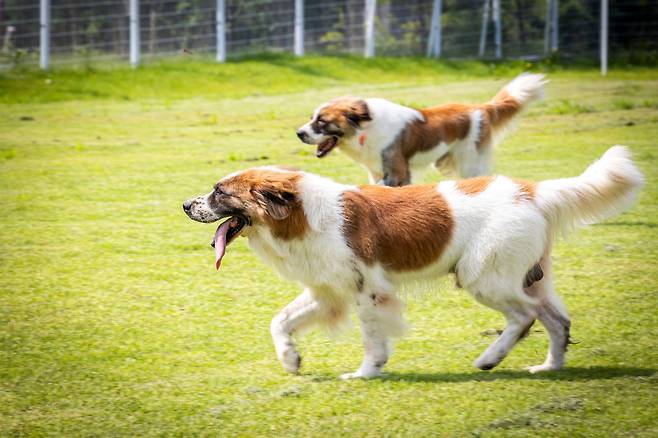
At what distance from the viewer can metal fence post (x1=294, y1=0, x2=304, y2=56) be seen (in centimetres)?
2427

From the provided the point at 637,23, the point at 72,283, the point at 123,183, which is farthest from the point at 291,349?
the point at 637,23

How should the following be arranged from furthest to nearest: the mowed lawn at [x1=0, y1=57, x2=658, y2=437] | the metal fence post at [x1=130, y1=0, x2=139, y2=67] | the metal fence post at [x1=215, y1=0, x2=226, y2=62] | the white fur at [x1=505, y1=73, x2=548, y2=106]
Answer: the metal fence post at [x1=215, y1=0, x2=226, y2=62] → the metal fence post at [x1=130, y1=0, x2=139, y2=67] → the white fur at [x1=505, y1=73, x2=548, y2=106] → the mowed lawn at [x1=0, y1=57, x2=658, y2=437]

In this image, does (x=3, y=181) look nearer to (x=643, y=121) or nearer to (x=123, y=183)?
(x=123, y=183)

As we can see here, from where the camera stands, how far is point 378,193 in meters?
6.20

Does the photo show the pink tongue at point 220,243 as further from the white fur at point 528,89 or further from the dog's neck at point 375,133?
the white fur at point 528,89

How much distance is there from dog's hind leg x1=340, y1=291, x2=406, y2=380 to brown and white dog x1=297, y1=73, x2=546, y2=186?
440 centimetres

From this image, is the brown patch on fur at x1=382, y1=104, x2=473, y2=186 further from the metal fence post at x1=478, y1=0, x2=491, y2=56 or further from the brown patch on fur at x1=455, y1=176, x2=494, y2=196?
the metal fence post at x1=478, y1=0, x2=491, y2=56

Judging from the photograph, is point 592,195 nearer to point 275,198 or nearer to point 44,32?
point 275,198

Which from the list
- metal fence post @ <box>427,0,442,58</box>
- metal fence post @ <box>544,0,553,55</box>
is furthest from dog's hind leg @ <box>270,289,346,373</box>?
metal fence post @ <box>544,0,553,55</box>

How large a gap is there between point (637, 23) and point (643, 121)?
13740 millimetres

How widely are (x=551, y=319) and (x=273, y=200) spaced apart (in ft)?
6.32

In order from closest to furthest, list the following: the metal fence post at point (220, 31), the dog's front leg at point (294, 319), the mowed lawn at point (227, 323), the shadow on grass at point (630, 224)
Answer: the mowed lawn at point (227, 323), the dog's front leg at point (294, 319), the shadow on grass at point (630, 224), the metal fence post at point (220, 31)

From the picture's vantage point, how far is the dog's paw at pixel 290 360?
5.95 metres

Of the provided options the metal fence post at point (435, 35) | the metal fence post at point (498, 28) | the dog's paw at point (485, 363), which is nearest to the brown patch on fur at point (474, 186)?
the dog's paw at point (485, 363)
